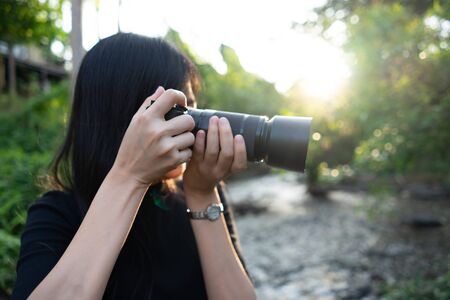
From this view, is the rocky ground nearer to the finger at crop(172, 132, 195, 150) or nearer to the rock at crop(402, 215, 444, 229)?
the rock at crop(402, 215, 444, 229)

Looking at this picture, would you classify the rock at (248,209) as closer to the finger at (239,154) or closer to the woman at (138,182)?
the woman at (138,182)

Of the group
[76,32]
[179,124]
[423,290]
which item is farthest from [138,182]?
[423,290]

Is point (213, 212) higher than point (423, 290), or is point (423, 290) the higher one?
point (213, 212)

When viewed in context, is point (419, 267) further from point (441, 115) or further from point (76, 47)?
point (76, 47)

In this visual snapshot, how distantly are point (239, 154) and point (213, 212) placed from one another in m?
0.20

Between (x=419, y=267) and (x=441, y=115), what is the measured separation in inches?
83.2

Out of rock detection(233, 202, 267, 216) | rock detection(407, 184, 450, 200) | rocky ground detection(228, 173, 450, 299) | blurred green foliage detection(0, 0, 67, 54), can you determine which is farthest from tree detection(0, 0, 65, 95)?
rock detection(407, 184, 450, 200)

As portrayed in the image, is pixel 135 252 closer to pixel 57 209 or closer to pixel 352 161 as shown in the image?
pixel 57 209

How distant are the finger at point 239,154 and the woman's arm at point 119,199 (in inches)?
4.8

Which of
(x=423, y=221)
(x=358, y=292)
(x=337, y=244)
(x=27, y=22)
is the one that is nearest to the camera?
(x=358, y=292)

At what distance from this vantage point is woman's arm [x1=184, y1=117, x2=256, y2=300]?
100cm

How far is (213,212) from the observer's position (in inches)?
43.2

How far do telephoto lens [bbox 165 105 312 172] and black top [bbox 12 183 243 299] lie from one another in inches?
12.6

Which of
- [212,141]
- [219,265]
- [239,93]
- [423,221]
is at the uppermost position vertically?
[212,141]
